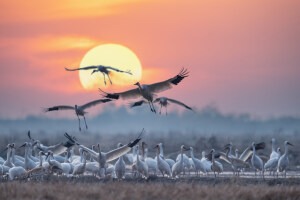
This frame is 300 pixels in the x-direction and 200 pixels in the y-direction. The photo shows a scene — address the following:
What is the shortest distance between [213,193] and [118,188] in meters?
1.98

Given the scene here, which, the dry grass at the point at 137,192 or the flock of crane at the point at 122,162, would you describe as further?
the flock of crane at the point at 122,162

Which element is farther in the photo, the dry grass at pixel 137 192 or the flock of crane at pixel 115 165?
the flock of crane at pixel 115 165

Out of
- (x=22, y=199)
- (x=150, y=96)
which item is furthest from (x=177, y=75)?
(x=22, y=199)

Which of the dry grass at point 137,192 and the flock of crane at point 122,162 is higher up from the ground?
the flock of crane at point 122,162

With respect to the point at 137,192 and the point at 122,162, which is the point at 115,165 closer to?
the point at 122,162

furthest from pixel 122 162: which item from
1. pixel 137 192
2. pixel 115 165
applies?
pixel 137 192

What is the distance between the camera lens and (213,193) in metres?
19.2

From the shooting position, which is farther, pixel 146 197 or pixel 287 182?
pixel 287 182

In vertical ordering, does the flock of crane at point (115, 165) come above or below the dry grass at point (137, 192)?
above

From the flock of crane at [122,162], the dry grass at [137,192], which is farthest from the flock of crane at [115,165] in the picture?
the dry grass at [137,192]

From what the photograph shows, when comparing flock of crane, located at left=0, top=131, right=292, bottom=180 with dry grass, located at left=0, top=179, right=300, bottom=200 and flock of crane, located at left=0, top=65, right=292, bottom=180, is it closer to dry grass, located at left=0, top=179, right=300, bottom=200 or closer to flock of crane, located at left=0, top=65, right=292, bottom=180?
flock of crane, located at left=0, top=65, right=292, bottom=180

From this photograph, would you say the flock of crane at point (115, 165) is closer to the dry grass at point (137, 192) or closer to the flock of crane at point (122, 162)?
the flock of crane at point (122, 162)

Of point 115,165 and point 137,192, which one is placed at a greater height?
point 115,165

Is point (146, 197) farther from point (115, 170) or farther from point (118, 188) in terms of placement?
point (115, 170)
